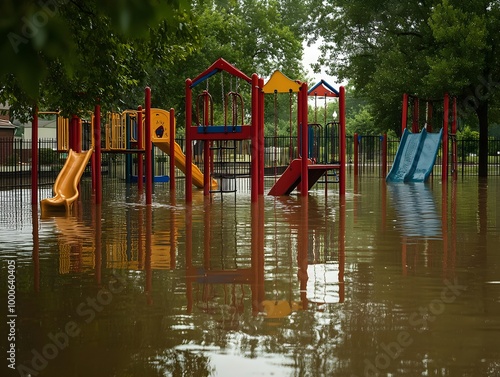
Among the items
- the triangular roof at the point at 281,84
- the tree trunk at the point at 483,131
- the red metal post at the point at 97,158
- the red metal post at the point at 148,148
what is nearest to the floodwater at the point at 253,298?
the red metal post at the point at 148,148

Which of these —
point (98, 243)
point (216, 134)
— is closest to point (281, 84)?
point (216, 134)

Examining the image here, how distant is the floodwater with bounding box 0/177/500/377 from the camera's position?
493 cm

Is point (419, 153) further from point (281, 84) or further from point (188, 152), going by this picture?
point (188, 152)

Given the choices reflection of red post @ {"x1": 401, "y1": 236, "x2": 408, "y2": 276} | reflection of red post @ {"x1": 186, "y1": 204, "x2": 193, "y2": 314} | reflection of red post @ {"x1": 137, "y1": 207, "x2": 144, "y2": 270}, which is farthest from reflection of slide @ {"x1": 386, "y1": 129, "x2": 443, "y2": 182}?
reflection of red post @ {"x1": 401, "y1": 236, "x2": 408, "y2": 276}

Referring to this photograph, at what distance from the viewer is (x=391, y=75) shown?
37.4 meters

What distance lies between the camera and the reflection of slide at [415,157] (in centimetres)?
3338

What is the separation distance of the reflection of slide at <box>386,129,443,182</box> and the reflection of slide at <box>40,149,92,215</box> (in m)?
16.0

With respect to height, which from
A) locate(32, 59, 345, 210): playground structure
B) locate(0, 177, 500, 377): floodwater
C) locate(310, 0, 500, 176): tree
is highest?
locate(310, 0, 500, 176): tree

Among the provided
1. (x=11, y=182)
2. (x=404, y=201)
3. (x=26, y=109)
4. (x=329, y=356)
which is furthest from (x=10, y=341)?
Answer: (x=11, y=182)

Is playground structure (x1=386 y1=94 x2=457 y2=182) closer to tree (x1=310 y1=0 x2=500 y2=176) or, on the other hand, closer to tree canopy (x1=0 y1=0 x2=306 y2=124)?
tree (x1=310 y1=0 x2=500 y2=176)

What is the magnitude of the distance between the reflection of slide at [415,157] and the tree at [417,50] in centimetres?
241

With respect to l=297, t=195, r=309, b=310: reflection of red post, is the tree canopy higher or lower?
higher

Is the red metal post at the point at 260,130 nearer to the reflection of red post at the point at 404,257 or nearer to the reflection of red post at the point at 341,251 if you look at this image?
Result: the reflection of red post at the point at 341,251

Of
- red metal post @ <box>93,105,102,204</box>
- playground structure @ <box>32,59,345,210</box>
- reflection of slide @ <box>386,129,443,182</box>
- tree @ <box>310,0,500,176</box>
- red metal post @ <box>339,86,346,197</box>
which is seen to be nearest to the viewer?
red metal post @ <box>93,105,102,204</box>
